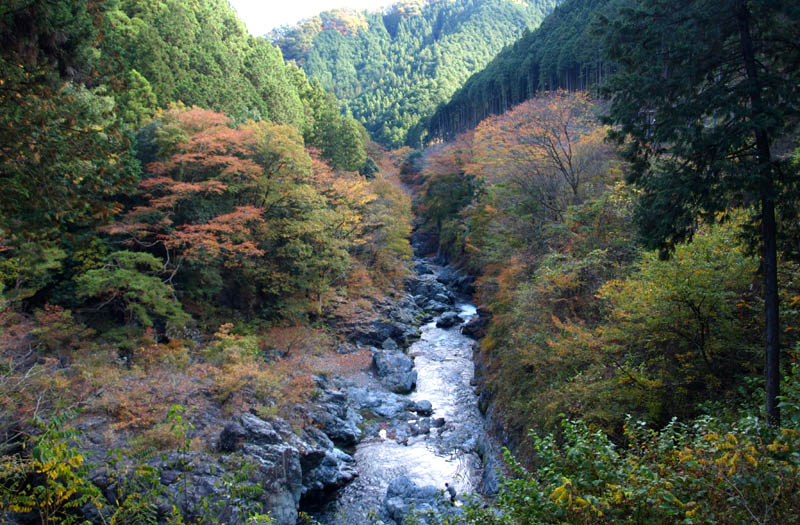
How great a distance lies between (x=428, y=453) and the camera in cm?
1324

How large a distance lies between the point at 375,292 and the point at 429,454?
46.8 ft

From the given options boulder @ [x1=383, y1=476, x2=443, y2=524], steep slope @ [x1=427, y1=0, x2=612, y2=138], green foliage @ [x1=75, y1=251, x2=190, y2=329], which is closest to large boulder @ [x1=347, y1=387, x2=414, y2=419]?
boulder @ [x1=383, y1=476, x2=443, y2=524]

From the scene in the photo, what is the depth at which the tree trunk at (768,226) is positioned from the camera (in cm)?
561

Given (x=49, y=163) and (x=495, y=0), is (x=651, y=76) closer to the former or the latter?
(x=49, y=163)

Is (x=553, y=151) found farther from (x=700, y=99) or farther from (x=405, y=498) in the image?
(x=405, y=498)

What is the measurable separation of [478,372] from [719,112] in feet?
46.2

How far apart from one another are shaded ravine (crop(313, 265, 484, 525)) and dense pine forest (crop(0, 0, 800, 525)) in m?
0.28

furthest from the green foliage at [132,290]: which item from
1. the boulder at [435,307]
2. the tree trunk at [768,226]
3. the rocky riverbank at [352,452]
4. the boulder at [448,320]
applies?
the boulder at [435,307]

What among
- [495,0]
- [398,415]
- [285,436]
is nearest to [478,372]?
[398,415]

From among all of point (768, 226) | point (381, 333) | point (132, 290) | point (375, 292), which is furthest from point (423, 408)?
point (768, 226)

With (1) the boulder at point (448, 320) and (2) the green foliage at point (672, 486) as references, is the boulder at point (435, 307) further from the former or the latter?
(2) the green foliage at point (672, 486)

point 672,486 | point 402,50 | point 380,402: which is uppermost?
point 402,50

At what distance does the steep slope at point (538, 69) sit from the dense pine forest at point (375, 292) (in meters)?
18.1

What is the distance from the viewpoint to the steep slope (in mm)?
40938
